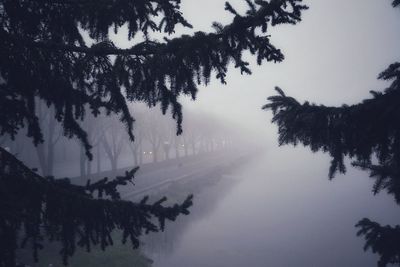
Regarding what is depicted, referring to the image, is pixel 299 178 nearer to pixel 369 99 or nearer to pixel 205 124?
pixel 205 124

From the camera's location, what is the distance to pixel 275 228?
93.4 ft

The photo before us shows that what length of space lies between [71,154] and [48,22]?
53.4m

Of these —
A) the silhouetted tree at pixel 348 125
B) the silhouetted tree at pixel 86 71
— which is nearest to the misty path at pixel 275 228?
the silhouetted tree at pixel 86 71

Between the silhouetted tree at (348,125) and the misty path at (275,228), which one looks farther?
the misty path at (275,228)

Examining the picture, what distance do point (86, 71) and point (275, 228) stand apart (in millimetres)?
27215

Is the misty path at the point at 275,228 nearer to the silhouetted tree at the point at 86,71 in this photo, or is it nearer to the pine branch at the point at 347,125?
the silhouetted tree at the point at 86,71

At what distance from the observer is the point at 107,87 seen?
3.94m

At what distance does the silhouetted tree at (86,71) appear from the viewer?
10.3 feet

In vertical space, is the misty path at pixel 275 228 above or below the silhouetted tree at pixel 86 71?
below

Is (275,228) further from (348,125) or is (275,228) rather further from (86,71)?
(86,71)

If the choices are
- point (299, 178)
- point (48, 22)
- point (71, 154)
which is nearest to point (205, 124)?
point (299, 178)

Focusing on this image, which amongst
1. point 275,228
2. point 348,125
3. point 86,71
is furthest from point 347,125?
point 275,228

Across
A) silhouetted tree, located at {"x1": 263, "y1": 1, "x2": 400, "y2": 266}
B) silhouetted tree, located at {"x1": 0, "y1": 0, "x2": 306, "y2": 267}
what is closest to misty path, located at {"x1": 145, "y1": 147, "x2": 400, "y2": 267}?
silhouetted tree, located at {"x1": 0, "y1": 0, "x2": 306, "y2": 267}

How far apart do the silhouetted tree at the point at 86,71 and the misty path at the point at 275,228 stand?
1764 cm
